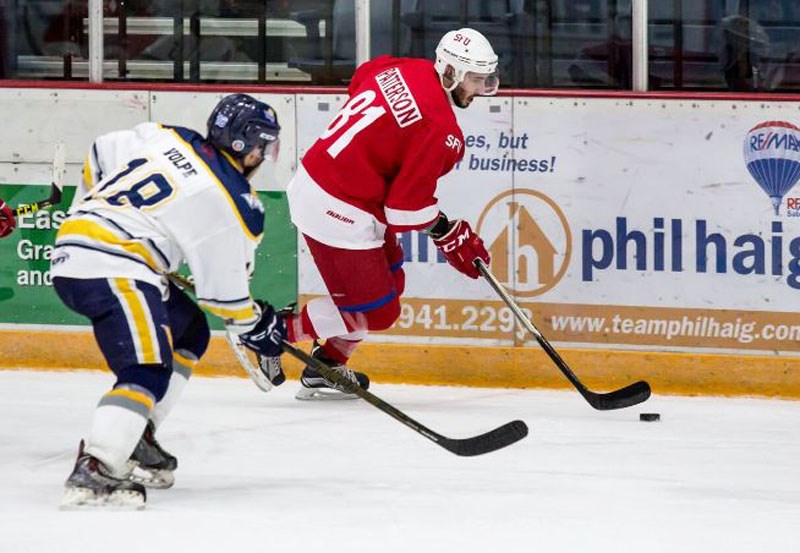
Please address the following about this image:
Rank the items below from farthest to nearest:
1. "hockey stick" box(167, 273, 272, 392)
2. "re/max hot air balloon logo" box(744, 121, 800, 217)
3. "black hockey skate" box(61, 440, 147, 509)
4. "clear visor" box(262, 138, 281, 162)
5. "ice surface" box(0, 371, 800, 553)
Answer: "re/max hot air balloon logo" box(744, 121, 800, 217), "hockey stick" box(167, 273, 272, 392), "clear visor" box(262, 138, 281, 162), "black hockey skate" box(61, 440, 147, 509), "ice surface" box(0, 371, 800, 553)

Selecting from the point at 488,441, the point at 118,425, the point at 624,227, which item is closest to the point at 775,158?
the point at 624,227

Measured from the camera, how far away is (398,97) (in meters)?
4.68

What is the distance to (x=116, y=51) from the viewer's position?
5.89 metres

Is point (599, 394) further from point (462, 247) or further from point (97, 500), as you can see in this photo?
point (97, 500)

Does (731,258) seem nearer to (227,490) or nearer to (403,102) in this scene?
(403,102)

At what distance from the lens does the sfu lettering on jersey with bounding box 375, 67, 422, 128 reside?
4.63 meters

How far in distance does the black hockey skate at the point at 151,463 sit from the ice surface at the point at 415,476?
0.13ft

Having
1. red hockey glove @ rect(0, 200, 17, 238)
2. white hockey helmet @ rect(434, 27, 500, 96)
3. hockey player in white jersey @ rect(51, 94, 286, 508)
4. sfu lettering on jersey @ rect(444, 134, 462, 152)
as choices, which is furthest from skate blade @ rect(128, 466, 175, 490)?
white hockey helmet @ rect(434, 27, 500, 96)

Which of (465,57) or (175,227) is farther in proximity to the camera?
(465,57)

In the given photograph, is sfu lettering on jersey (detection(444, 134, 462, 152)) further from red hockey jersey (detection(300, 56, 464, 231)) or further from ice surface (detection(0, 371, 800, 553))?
ice surface (detection(0, 371, 800, 553))

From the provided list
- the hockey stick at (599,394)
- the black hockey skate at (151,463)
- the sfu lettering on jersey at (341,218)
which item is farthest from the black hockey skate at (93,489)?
the hockey stick at (599,394)

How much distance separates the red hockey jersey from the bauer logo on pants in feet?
2.62

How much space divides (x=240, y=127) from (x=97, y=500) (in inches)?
32.4

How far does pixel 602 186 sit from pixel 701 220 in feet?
1.08
